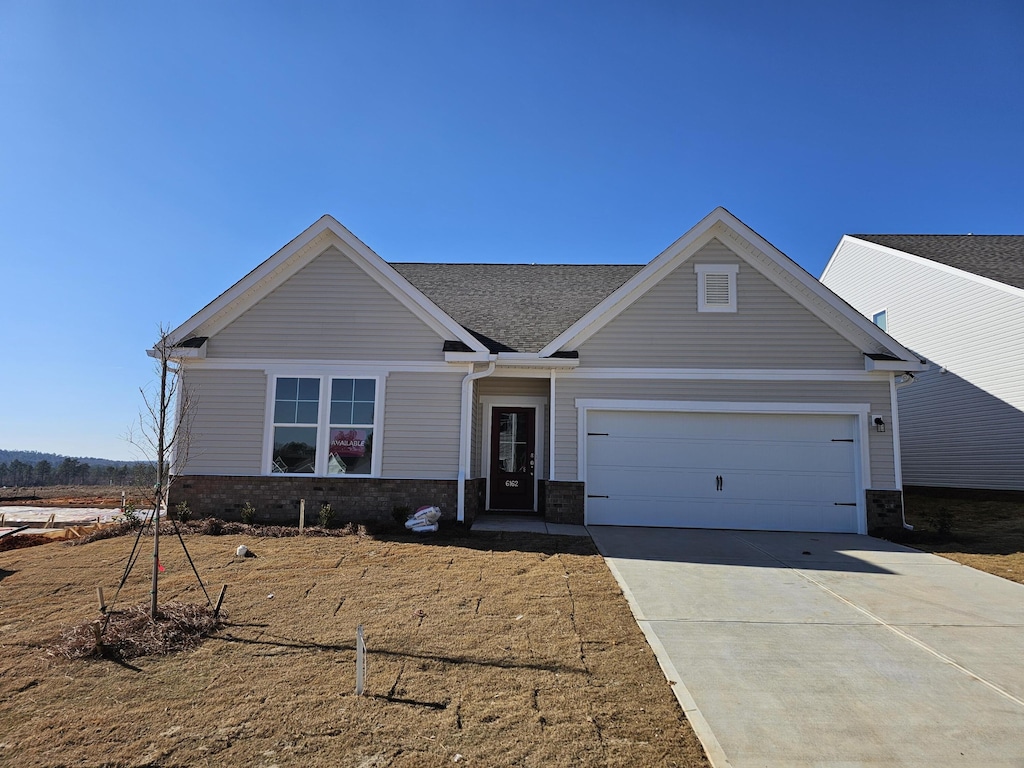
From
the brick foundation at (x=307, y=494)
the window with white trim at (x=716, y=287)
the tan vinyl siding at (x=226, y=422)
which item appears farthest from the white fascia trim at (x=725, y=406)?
the tan vinyl siding at (x=226, y=422)

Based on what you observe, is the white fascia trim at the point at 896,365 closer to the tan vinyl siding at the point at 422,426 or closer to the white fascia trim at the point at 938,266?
the white fascia trim at the point at 938,266

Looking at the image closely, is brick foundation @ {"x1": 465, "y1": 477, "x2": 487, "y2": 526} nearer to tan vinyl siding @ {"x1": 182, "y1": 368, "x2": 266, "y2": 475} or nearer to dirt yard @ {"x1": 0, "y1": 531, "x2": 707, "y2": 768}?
dirt yard @ {"x1": 0, "y1": 531, "x2": 707, "y2": 768}

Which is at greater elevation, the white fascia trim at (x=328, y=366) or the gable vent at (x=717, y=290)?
the gable vent at (x=717, y=290)

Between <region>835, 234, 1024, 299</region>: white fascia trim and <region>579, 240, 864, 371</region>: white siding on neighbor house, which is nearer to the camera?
<region>579, 240, 864, 371</region>: white siding on neighbor house

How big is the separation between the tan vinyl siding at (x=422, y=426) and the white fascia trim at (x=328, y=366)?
131 mm

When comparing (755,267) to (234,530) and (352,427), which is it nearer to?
(352,427)

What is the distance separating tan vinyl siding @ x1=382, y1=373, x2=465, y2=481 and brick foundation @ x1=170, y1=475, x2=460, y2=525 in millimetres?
267

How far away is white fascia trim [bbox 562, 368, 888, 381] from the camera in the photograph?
37.4 feet

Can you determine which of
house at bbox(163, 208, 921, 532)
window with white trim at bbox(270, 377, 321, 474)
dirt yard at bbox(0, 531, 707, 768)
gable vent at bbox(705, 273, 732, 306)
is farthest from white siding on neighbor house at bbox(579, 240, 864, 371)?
dirt yard at bbox(0, 531, 707, 768)

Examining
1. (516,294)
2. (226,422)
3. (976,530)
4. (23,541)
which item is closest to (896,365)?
(976,530)

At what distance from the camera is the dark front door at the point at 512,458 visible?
12.9m

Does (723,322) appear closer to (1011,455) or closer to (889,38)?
(889,38)

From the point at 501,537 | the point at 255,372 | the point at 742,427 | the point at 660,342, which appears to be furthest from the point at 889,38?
the point at 255,372

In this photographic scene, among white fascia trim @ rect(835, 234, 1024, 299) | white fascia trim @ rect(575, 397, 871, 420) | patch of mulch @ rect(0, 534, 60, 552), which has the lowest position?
patch of mulch @ rect(0, 534, 60, 552)
